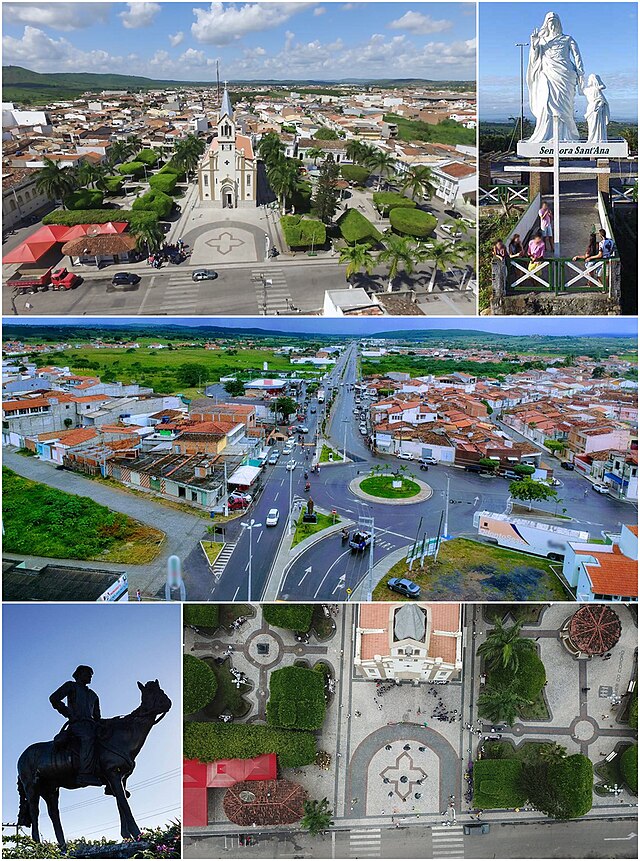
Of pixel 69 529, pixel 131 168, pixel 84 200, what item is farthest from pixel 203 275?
pixel 69 529

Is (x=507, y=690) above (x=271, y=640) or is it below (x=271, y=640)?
below

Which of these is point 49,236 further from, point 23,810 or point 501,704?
point 501,704

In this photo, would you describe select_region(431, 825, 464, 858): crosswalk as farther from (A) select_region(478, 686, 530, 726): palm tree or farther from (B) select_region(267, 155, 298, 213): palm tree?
(B) select_region(267, 155, 298, 213): palm tree

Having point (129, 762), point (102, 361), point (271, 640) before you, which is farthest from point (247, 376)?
point (129, 762)

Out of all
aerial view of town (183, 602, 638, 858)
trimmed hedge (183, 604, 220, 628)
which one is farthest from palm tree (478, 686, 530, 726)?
trimmed hedge (183, 604, 220, 628)

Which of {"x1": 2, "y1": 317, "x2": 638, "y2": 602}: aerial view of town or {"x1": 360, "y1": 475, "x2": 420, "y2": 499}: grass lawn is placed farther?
{"x1": 360, "y1": 475, "x2": 420, "y2": 499}: grass lawn

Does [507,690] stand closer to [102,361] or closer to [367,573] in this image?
[367,573]
